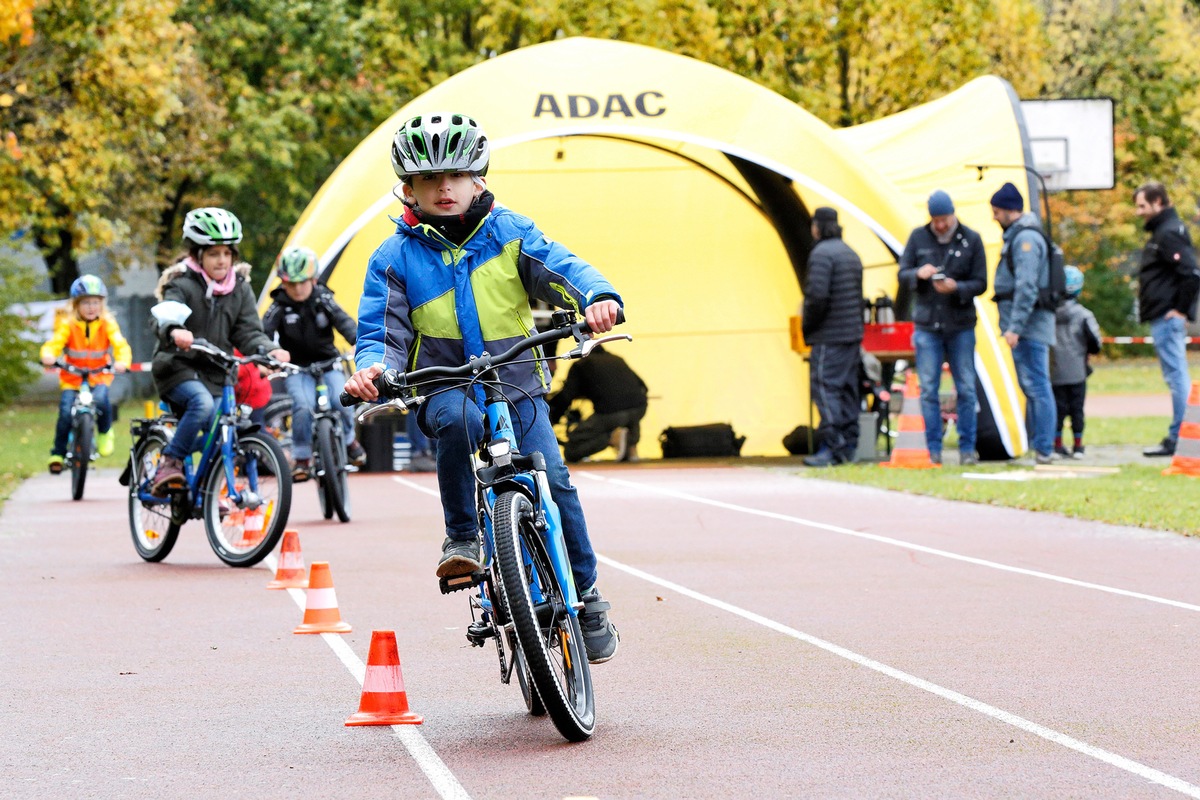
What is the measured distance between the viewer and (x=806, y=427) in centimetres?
2019

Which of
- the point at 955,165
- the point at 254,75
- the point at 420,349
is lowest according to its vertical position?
the point at 420,349

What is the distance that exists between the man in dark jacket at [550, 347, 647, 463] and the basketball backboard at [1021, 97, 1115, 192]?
918cm

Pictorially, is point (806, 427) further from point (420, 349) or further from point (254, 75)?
point (254, 75)

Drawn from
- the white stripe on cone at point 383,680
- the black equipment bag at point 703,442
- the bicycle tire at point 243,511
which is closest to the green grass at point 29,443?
the bicycle tire at point 243,511

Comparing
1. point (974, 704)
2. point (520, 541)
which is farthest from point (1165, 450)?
point (520, 541)

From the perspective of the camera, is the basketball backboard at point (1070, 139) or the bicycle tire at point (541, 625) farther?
the basketball backboard at point (1070, 139)

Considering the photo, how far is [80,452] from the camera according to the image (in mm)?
16297

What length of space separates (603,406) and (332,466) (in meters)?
7.04

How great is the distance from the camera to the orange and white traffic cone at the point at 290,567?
973cm

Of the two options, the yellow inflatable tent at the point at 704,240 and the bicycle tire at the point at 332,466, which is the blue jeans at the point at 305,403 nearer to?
the bicycle tire at the point at 332,466

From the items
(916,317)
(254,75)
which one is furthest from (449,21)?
(916,317)

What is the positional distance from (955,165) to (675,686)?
15.0 meters

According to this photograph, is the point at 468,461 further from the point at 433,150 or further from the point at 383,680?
the point at 433,150

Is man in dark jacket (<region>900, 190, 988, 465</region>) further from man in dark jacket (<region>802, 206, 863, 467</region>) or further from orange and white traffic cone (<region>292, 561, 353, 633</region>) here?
orange and white traffic cone (<region>292, 561, 353, 633</region>)
